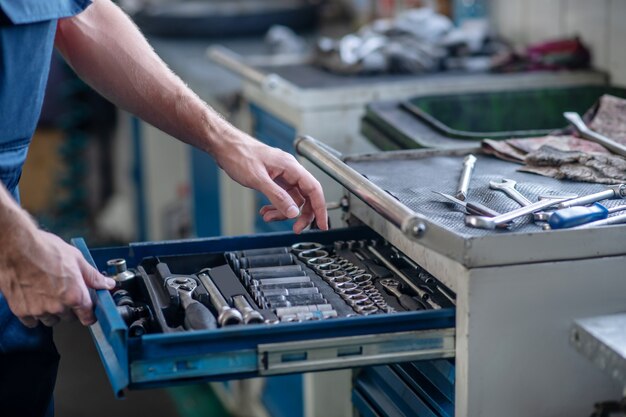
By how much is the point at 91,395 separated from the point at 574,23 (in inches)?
76.0

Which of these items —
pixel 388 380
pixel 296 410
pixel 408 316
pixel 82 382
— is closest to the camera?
pixel 408 316

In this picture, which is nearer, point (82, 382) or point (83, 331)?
point (82, 382)

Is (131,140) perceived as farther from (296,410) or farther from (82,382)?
(296,410)

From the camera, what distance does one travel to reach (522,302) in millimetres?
1154

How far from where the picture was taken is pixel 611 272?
117 centimetres

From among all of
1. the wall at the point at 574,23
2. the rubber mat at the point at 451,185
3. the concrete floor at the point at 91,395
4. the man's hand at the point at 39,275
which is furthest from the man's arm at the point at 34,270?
the concrete floor at the point at 91,395

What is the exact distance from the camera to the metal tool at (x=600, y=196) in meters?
1.27

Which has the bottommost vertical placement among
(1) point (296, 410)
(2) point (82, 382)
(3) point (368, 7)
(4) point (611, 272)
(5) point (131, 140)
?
(2) point (82, 382)

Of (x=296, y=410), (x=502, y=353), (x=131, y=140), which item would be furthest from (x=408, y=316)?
(x=131, y=140)

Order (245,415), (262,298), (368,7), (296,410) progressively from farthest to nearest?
(368,7) → (245,415) → (296,410) → (262,298)

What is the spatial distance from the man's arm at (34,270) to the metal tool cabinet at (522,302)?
39cm

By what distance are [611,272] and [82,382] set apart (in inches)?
97.4

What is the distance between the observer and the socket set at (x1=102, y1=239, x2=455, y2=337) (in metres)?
1.18

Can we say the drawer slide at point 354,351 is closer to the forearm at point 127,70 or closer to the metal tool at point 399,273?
the metal tool at point 399,273
